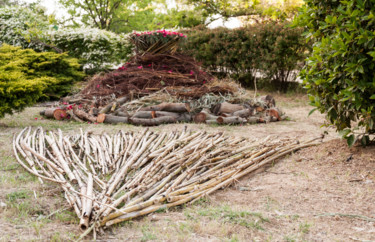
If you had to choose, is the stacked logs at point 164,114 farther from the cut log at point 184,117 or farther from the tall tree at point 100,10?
the tall tree at point 100,10

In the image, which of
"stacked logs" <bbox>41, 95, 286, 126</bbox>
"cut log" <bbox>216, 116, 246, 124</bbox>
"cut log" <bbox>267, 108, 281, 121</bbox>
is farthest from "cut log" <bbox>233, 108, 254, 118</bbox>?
"cut log" <bbox>267, 108, 281, 121</bbox>

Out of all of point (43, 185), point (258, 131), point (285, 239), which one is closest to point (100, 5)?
point (258, 131)

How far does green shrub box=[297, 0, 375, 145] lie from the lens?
3.41 meters

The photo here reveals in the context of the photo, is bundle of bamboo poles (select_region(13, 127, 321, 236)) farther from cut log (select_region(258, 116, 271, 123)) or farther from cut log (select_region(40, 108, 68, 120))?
cut log (select_region(40, 108, 68, 120))

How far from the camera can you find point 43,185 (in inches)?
129

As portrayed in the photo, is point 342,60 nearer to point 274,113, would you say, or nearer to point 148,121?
point 274,113

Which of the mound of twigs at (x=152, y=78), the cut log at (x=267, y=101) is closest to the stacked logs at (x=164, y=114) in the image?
the cut log at (x=267, y=101)

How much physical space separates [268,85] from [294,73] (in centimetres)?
120

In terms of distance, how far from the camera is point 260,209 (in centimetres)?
292

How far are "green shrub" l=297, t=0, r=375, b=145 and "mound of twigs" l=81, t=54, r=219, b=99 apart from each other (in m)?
3.55

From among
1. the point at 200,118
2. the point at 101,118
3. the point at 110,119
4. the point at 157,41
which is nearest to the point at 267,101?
the point at 200,118

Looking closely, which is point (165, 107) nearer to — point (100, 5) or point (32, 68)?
point (32, 68)

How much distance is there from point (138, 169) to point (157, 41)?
5624mm

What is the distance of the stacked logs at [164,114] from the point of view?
6695 millimetres
